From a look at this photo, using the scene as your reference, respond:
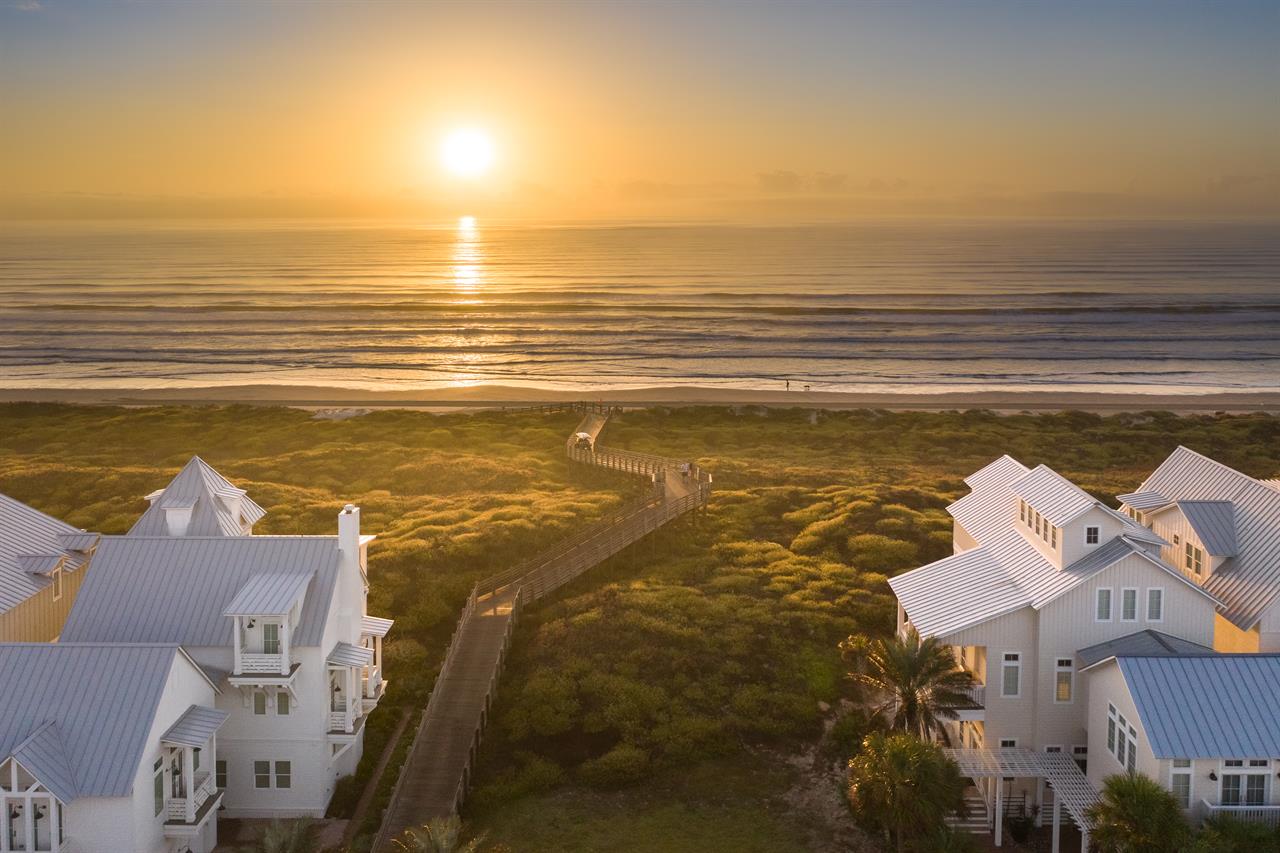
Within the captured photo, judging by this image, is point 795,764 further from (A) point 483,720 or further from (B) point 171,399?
(B) point 171,399

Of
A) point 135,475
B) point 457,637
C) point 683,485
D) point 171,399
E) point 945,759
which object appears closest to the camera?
point 945,759

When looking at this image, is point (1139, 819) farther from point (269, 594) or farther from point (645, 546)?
point (645, 546)

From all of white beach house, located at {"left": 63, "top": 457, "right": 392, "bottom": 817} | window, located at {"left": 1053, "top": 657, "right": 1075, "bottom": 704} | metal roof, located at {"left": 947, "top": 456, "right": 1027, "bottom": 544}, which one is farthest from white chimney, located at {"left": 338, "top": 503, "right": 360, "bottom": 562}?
metal roof, located at {"left": 947, "top": 456, "right": 1027, "bottom": 544}

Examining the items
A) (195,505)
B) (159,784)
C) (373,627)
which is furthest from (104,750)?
(195,505)

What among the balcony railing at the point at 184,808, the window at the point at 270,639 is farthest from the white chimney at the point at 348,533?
the balcony railing at the point at 184,808

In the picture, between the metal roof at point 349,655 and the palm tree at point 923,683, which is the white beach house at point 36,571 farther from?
the palm tree at point 923,683

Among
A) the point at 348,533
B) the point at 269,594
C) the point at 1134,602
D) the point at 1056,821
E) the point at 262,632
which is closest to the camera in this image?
the point at 1056,821

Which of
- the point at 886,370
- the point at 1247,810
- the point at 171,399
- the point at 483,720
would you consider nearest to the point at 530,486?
the point at 483,720
